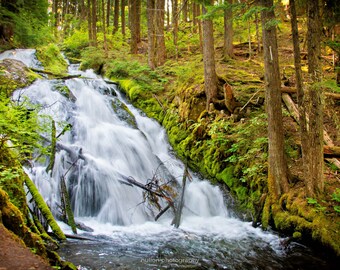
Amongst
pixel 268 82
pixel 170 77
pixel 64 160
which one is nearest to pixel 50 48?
pixel 170 77

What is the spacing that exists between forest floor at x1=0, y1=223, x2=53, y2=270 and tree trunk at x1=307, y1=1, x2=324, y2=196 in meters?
5.59

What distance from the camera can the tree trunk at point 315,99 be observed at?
19.7 feet

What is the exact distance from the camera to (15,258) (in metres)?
2.48

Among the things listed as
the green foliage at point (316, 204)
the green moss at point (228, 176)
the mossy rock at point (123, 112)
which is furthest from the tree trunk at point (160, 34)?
the green foliage at point (316, 204)

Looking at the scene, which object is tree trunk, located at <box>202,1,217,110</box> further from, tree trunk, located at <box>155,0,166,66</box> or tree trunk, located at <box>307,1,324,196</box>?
tree trunk, located at <box>155,0,166,66</box>

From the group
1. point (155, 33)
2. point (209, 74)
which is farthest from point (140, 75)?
point (209, 74)

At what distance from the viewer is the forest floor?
7.81 feet

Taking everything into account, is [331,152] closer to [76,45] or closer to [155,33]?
[155,33]

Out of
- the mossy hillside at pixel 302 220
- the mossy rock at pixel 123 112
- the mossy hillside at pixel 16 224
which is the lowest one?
the mossy hillside at pixel 302 220

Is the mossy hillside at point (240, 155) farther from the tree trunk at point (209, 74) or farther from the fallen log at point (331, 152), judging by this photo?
the fallen log at point (331, 152)

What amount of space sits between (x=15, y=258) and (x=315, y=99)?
6009 millimetres

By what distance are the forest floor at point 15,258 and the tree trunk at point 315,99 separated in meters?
5.59

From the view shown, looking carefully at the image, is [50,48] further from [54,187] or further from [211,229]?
[211,229]

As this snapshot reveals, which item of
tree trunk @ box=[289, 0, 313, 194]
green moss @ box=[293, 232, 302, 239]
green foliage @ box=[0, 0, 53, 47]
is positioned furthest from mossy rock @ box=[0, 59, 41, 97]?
green moss @ box=[293, 232, 302, 239]
